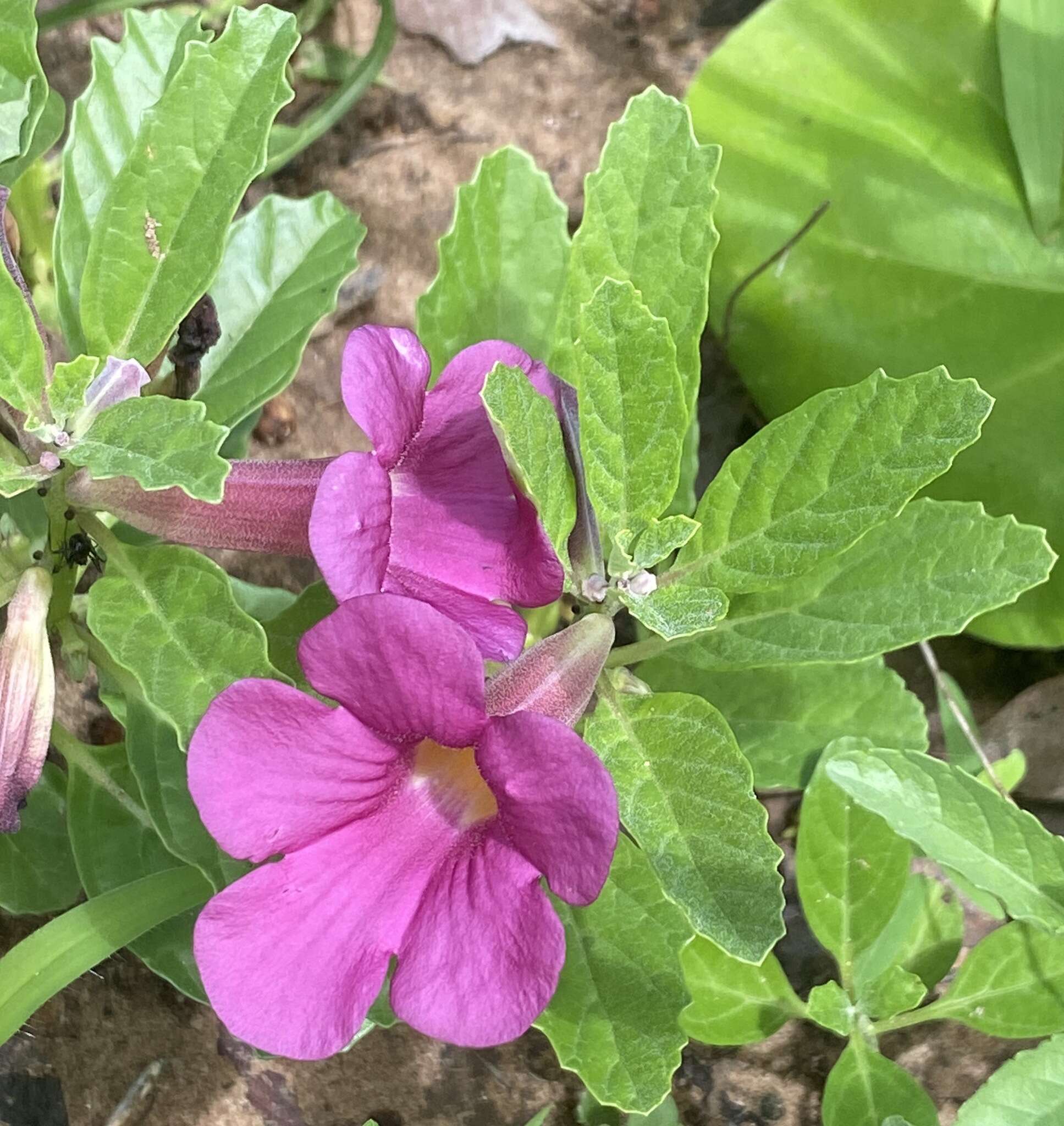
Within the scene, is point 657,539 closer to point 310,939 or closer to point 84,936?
point 310,939

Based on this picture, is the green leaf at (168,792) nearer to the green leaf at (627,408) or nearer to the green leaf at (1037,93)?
the green leaf at (627,408)

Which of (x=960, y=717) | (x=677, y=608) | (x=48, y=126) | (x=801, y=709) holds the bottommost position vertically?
(x=960, y=717)

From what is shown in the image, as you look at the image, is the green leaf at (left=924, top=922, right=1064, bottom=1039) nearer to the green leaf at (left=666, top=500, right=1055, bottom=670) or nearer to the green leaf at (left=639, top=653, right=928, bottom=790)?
the green leaf at (left=639, top=653, right=928, bottom=790)

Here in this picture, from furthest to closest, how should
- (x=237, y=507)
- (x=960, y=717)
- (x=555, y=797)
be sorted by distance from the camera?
(x=960, y=717), (x=237, y=507), (x=555, y=797)

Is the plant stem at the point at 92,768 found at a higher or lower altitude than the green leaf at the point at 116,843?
higher

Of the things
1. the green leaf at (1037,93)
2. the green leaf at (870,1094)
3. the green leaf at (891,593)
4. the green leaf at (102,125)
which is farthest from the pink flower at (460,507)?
the green leaf at (1037,93)

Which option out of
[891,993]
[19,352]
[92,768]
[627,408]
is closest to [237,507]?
[19,352]
